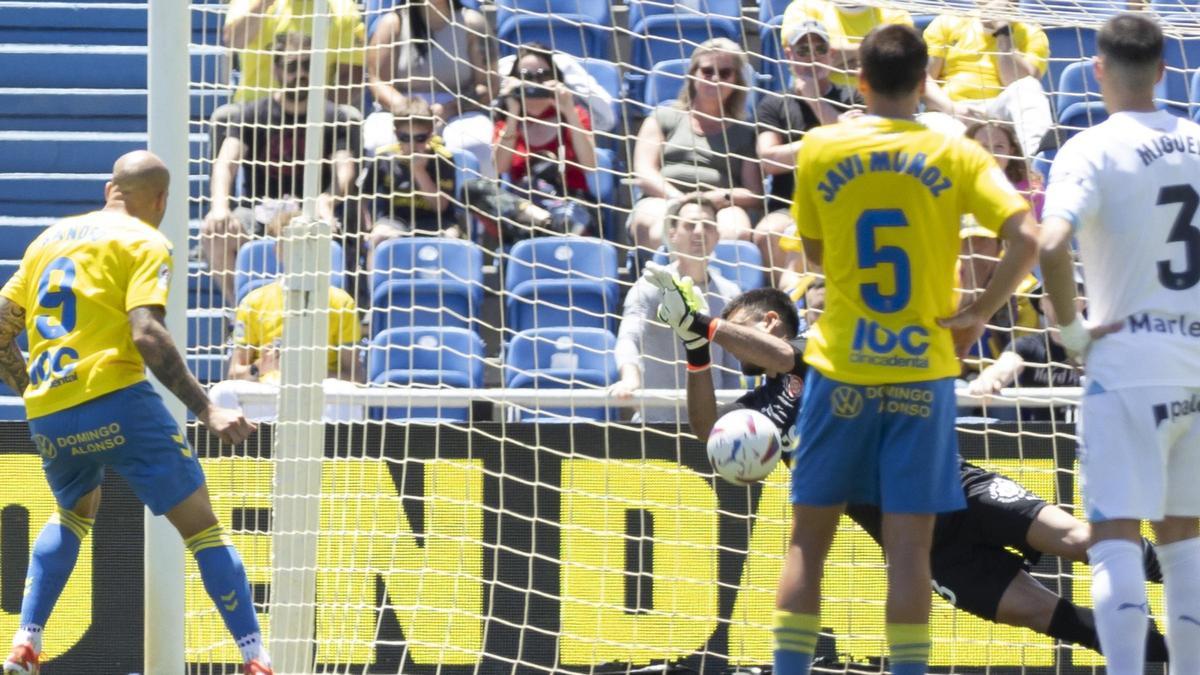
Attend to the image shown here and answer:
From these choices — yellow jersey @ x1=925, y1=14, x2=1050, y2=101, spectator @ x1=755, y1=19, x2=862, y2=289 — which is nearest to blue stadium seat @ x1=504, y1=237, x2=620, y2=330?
spectator @ x1=755, y1=19, x2=862, y2=289

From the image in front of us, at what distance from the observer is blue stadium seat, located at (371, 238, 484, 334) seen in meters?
7.12

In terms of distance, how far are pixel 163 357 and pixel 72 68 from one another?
5170 millimetres

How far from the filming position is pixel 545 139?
297 inches

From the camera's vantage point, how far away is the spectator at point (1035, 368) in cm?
652

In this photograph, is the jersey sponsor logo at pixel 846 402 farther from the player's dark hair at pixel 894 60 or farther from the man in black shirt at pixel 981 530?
the man in black shirt at pixel 981 530

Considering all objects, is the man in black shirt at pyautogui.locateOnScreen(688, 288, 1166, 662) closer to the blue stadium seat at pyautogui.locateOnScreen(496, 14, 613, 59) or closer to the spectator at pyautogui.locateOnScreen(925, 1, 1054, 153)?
the spectator at pyautogui.locateOnScreen(925, 1, 1054, 153)

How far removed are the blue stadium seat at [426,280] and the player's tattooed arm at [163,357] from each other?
151 cm

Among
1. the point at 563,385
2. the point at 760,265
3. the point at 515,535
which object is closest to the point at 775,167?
the point at 760,265

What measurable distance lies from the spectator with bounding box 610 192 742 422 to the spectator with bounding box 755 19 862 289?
0.79ft

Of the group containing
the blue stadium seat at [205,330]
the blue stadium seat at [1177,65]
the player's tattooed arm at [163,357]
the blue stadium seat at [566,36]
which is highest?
the blue stadium seat at [566,36]

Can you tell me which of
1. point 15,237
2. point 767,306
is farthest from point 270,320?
point 15,237

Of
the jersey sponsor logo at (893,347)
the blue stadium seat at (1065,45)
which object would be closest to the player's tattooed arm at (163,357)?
the jersey sponsor logo at (893,347)

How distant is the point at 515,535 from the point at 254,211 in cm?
174

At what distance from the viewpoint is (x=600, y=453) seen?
6668 mm
